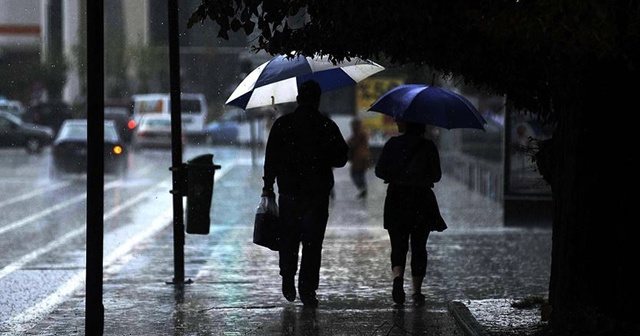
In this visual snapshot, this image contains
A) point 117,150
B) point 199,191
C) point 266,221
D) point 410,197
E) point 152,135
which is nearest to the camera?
point 266,221

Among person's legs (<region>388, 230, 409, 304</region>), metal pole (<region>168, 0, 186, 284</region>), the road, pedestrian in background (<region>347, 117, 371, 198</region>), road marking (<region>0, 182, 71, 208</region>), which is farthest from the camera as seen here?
pedestrian in background (<region>347, 117, 371, 198</region>)

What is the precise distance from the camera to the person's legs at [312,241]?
35.5 ft

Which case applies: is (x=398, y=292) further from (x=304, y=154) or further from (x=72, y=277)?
(x=72, y=277)

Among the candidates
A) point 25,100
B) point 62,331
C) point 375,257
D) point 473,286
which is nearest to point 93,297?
point 62,331

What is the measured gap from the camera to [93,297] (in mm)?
8336

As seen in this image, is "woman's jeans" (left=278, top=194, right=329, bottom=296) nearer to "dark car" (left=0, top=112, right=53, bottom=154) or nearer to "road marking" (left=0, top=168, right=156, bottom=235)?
"road marking" (left=0, top=168, right=156, bottom=235)

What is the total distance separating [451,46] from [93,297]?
266cm

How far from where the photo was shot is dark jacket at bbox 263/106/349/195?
10.8 m

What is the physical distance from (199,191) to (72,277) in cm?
168

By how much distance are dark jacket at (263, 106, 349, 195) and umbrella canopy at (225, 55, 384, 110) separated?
1.55 ft

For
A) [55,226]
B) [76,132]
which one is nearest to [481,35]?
[55,226]

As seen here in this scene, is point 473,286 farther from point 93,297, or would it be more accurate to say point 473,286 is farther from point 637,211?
point 93,297

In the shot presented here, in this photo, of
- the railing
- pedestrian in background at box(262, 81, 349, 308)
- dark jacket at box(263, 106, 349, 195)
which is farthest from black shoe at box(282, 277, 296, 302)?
the railing

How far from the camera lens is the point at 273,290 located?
1200cm
